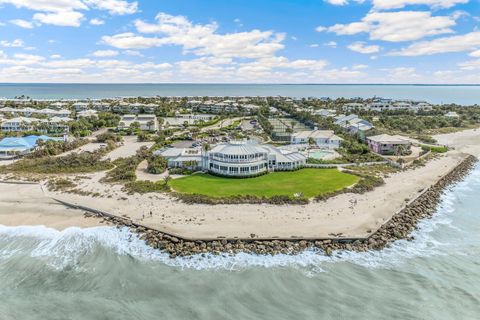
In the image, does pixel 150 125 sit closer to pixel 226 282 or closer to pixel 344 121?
pixel 344 121

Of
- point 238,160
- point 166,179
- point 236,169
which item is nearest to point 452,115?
point 238,160

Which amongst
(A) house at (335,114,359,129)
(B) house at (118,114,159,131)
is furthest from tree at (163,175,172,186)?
(A) house at (335,114,359,129)

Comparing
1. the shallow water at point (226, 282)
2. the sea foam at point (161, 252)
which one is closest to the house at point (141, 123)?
the sea foam at point (161, 252)

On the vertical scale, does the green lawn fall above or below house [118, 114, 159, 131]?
below

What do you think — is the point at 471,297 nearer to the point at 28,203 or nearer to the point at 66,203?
the point at 66,203

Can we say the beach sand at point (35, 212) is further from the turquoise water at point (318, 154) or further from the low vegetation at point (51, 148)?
the turquoise water at point (318, 154)

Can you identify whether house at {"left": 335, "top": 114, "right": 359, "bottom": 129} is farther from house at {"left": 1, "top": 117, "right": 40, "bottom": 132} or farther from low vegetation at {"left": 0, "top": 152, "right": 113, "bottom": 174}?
house at {"left": 1, "top": 117, "right": 40, "bottom": 132}

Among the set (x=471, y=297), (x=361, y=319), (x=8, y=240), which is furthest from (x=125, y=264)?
(x=471, y=297)
